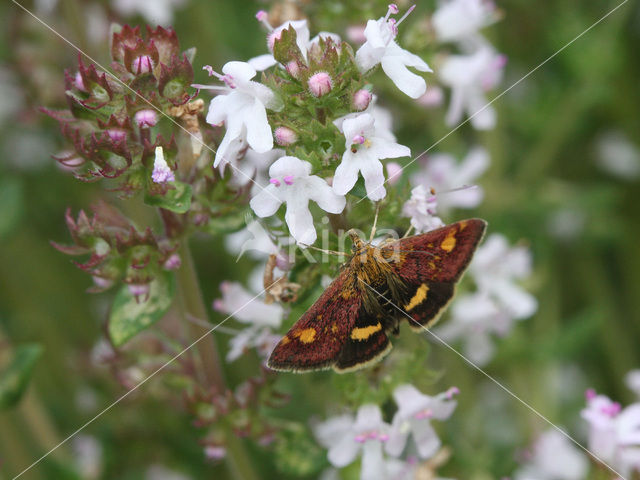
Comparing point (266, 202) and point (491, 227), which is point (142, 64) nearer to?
point (266, 202)

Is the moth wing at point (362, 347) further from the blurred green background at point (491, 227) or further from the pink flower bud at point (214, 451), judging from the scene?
the blurred green background at point (491, 227)

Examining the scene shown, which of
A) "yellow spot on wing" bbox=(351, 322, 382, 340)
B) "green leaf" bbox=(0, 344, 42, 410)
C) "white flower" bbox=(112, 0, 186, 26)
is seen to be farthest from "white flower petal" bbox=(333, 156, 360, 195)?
"white flower" bbox=(112, 0, 186, 26)

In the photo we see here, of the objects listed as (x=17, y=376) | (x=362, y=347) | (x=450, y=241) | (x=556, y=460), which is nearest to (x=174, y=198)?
(x=362, y=347)

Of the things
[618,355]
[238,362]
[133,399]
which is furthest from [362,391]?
[618,355]

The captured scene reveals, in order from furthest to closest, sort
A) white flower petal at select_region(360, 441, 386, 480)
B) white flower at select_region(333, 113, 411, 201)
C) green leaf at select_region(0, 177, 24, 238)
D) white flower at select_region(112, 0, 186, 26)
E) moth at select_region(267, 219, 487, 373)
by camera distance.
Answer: white flower at select_region(112, 0, 186, 26)
green leaf at select_region(0, 177, 24, 238)
white flower petal at select_region(360, 441, 386, 480)
moth at select_region(267, 219, 487, 373)
white flower at select_region(333, 113, 411, 201)

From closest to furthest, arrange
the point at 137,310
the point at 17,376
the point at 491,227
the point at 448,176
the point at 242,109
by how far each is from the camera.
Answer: the point at 242,109 < the point at 137,310 < the point at 17,376 < the point at 448,176 < the point at 491,227

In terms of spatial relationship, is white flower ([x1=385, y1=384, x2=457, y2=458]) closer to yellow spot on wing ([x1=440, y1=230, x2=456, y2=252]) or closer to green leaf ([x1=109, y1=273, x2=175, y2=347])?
yellow spot on wing ([x1=440, y1=230, x2=456, y2=252])
